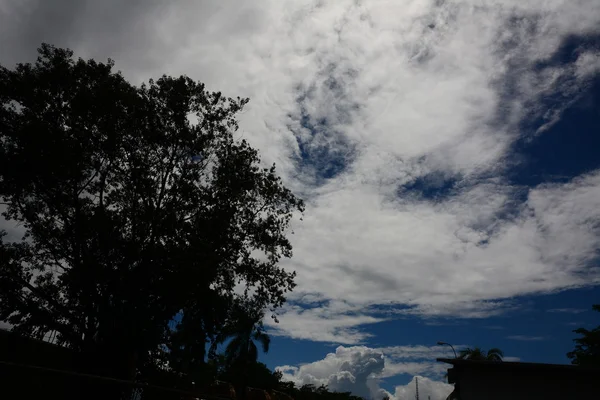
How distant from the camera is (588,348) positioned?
4094 centimetres

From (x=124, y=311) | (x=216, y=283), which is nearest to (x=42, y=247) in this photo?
(x=124, y=311)

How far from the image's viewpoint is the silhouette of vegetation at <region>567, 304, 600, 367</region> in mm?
39209

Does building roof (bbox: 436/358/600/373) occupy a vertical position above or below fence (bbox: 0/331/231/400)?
above

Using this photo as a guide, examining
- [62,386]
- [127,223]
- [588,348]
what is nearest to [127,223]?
[127,223]

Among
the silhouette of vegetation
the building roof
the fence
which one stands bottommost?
the fence

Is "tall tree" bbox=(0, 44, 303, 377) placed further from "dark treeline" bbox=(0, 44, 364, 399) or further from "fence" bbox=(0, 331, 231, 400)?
"fence" bbox=(0, 331, 231, 400)

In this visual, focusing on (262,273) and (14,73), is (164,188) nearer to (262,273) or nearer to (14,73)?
(262,273)

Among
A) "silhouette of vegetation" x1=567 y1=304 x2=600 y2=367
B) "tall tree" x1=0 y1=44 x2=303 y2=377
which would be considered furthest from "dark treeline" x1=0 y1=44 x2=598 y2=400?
"silhouette of vegetation" x1=567 y1=304 x2=600 y2=367

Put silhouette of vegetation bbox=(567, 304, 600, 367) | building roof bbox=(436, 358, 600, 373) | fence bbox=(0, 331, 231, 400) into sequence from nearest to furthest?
fence bbox=(0, 331, 231, 400), building roof bbox=(436, 358, 600, 373), silhouette of vegetation bbox=(567, 304, 600, 367)

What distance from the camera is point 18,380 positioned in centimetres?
572

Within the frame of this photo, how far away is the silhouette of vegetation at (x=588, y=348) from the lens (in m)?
39.2

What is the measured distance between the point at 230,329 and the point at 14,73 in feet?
49.2

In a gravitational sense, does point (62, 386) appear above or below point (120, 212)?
below

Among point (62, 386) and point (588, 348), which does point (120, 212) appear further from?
point (588, 348)
